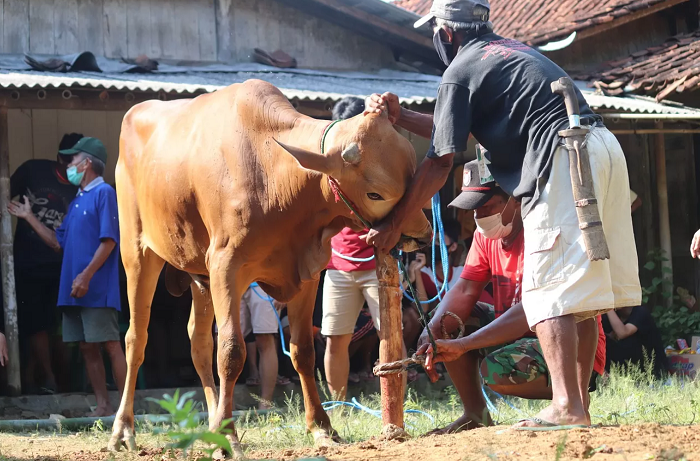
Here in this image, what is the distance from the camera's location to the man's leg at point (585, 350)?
4645 mm

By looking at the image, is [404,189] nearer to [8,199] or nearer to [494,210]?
[494,210]

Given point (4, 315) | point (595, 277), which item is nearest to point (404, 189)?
point (595, 277)

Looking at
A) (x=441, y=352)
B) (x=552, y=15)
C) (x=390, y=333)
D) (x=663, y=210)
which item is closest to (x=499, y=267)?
(x=441, y=352)

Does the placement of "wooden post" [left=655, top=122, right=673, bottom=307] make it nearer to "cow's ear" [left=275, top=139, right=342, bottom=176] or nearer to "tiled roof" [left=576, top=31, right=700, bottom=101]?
"tiled roof" [left=576, top=31, right=700, bottom=101]

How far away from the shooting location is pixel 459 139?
14.1 feet

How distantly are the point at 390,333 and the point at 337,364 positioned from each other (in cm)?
288

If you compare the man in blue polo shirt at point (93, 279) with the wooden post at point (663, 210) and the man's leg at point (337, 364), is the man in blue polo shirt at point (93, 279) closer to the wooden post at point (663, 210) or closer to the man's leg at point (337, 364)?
the man's leg at point (337, 364)

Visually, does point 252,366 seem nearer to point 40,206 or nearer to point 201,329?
point 40,206

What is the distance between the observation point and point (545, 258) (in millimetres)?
4207

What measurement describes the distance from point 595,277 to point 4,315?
19.5ft

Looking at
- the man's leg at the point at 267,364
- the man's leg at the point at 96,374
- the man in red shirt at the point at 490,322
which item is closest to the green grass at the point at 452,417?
the man in red shirt at the point at 490,322

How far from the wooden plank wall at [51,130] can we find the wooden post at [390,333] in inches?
276

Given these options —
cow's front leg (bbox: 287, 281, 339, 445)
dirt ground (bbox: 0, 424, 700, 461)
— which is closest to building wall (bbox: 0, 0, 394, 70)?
cow's front leg (bbox: 287, 281, 339, 445)

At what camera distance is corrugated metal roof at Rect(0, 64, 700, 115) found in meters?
8.19
